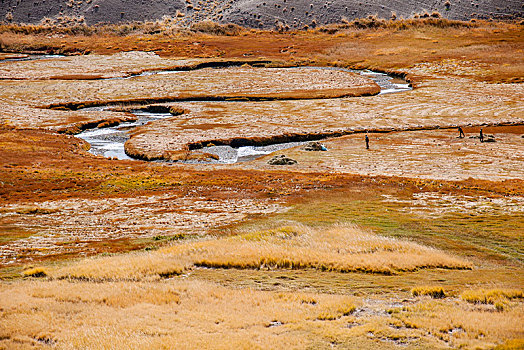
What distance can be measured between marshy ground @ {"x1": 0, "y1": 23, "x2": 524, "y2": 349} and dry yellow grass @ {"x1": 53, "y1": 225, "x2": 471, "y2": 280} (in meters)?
0.11

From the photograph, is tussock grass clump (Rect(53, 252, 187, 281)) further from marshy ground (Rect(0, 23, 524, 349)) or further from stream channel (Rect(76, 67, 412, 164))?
stream channel (Rect(76, 67, 412, 164))

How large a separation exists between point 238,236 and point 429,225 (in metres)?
12.9

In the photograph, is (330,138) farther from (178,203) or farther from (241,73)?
(241,73)

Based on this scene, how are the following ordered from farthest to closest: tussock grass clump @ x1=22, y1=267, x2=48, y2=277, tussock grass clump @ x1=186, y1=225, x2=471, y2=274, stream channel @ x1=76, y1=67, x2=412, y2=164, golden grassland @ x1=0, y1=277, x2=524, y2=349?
stream channel @ x1=76, y1=67, x2=412, y2=164, tussock grass clump @ x1=186, y1=225, x2=471, y2=274, tussock grass clump @ x1=22, y1=267, x2=48, y2=277, golden grassland @ x1=0, y1=277, x2=524, y2=349

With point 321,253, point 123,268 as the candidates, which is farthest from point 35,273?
point 321,253

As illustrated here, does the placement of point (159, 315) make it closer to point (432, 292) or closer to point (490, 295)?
point (432, 292)

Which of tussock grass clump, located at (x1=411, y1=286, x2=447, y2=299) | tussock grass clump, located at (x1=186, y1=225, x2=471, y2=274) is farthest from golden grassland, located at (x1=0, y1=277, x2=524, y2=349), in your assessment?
tussock grass clump, located at (x1=186, y1=225, x2=471, y2=274)

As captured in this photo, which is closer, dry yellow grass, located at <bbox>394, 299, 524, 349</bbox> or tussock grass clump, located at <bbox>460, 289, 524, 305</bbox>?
dry yellow grass, located at <bbox>394, 299, 524, 349</bbox>

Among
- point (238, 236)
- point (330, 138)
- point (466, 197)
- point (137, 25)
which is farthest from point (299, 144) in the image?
point (137, 25)

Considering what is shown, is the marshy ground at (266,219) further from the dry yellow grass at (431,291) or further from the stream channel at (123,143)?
the stream channel at (123,143)

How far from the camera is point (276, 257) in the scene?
22219 millimetres

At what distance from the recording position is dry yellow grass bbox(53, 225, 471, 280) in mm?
20406

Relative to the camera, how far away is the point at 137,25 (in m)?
197

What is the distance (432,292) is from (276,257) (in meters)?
7.45
